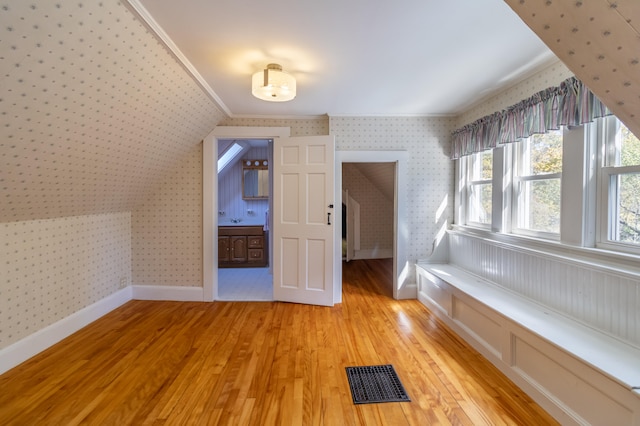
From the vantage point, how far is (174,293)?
3.32 m

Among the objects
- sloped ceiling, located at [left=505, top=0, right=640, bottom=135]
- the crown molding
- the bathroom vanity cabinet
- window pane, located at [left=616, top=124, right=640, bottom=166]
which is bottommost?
the bathroom vanity cabinet

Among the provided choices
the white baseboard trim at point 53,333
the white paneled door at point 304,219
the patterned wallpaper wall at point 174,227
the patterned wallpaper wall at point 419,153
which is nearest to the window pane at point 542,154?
the patterned wallpaper wall at point 419,153

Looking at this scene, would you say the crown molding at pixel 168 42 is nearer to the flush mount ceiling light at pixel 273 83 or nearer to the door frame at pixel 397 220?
the flush mount ceiling light at pixel 273 83

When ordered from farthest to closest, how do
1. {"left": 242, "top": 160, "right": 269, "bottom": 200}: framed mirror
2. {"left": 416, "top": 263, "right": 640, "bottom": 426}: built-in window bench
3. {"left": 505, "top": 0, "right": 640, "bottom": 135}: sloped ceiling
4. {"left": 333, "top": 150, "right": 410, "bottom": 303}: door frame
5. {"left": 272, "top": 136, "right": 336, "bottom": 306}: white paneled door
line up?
1. {"left": 242, "top": 160, "right": 269, "bottom": 200}: framed mirror
2. {"left": 333, "top": 150, "right": 410, "bottom": 303}: door frame
3. {"left": 272, "top": 136, "right": 336, "bottom": 306}: white paneled door
4. {"left": 416, "top": 263, "right": 640, "bottom": 426}: built-in window bench
5. {"left": 505, "top": 0, "right": 640, "bottom": 135}: sloped ceiling

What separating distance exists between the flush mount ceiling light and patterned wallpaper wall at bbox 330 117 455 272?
4.17ft

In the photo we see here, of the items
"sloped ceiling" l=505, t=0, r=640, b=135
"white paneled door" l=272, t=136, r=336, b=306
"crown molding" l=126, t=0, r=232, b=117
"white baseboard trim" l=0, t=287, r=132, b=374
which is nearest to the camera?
"sloped ceiling" l=505, t=0, r=640, b=135

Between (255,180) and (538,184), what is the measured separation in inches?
172

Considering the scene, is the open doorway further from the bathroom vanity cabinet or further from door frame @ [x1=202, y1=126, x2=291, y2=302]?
door frame @ [x1=202, y1=126, x2=291, y2=302]

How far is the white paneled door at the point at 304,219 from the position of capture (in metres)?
3.10

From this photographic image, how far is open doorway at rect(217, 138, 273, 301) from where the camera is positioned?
Result: 153 inches

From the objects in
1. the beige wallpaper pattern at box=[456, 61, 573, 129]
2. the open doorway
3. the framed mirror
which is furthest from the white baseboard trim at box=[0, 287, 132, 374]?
the beige wallpaper pattern at box=[456, 61, 573, 129]

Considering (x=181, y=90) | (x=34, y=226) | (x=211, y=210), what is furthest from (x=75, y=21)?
(x=211, y=210)

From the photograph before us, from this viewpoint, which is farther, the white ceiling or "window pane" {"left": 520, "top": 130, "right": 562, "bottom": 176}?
"window pane" {"left": 520, "top": 130, "right": 562, "bottom": 176}

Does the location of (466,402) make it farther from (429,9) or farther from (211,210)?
(211,210)
